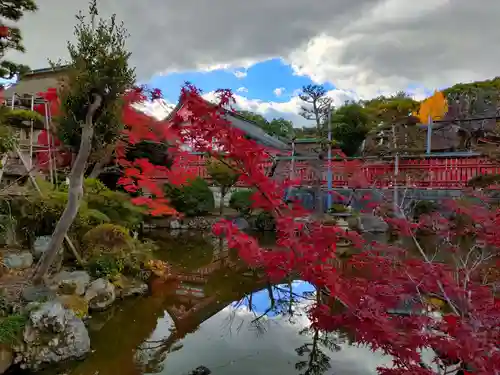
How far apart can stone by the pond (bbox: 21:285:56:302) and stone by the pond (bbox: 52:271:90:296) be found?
654 mm

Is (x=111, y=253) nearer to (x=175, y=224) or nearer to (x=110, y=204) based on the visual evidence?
(x=110, y=204)

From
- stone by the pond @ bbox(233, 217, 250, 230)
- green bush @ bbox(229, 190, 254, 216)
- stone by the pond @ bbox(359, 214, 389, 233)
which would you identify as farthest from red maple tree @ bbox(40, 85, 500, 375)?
green bush @ bbox(229, 190, 254, 216)

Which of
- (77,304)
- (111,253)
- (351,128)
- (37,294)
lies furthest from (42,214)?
(351,128)

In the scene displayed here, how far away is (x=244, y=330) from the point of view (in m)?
4.82

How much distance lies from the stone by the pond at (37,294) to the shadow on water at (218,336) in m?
0.72

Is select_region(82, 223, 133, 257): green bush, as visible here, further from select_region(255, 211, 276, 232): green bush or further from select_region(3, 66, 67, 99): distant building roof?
select_region(3, 66, 67, 99): distant building roof

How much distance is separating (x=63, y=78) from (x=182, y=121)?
2238 millimetres

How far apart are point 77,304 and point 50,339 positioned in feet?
3.88

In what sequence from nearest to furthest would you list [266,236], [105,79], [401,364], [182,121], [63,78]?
[401,364] < [182,121] < [105,79] < [63,78] < [266,236]

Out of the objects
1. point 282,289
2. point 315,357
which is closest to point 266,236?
point 282,289

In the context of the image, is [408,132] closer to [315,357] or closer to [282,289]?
[282,289]

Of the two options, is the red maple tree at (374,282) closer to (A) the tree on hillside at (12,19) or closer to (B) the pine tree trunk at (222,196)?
(A) the tree on hillside at (12,19)

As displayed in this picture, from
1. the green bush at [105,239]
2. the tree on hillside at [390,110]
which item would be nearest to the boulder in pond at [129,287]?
the green bush at [105,239]

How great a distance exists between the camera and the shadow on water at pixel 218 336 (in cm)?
382
